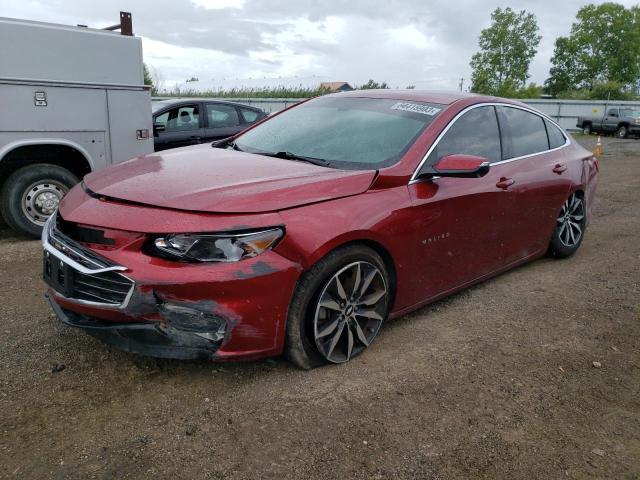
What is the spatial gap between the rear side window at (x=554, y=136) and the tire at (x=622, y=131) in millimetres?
25896

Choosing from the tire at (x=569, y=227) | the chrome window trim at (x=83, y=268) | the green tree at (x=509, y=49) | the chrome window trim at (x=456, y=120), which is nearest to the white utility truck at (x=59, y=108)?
the chrome window trim at (x=83, y=268)

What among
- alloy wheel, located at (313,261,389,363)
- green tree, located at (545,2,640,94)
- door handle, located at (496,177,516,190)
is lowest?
alloy wheel, located at (313,261,389,363)

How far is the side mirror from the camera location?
335cm

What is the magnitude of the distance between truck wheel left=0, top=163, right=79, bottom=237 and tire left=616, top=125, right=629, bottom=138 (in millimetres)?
28337

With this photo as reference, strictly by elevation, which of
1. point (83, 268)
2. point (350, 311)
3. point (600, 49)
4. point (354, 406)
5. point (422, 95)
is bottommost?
point (354, 406)

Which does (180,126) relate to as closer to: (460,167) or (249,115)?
(249,115)

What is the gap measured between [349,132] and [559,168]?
2.25m

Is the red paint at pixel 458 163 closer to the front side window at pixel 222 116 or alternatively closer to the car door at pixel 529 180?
the car door at pixel 529 180

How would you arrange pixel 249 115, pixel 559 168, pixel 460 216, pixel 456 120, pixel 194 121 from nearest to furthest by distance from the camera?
pixel 460 216 < pixel 456 120 < pixel 559 168 < pixel 194 121 < pixel 249 115

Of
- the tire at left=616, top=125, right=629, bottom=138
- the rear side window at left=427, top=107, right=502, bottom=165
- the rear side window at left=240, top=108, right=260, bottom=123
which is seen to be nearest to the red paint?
the rear side window at left=427, top=107, right=502, bottom=165

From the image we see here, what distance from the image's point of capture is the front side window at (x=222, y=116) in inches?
352

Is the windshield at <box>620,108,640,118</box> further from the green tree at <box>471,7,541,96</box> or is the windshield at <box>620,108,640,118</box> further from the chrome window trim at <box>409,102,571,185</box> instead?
the green tree at <box>471,7,541,96</box>

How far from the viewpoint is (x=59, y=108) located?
5.69m

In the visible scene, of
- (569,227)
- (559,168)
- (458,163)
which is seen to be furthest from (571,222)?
(458,163)
